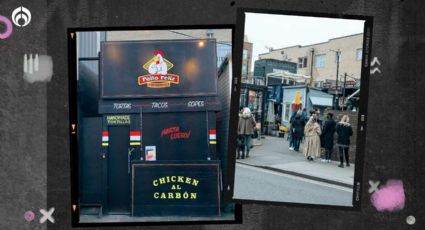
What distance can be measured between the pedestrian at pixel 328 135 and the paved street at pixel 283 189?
0.31m

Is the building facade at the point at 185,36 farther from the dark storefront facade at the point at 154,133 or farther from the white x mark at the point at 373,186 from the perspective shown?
the white x mark at the point at 373,186

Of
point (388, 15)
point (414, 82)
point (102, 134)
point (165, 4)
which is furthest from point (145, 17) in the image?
point (414, 82)

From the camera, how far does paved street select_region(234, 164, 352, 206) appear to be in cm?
353

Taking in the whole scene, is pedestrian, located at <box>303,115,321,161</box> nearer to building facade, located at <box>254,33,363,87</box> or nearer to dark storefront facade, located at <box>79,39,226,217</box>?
building facade, located at <box>254,33,363,87</box>

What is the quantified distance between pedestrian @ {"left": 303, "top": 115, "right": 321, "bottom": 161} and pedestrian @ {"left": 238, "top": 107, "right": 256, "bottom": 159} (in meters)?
0.52

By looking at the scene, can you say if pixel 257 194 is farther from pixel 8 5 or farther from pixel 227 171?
pixel 8 5

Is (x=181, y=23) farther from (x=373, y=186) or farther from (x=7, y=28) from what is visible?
(x=373, y=186)

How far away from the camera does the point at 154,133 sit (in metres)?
3.67

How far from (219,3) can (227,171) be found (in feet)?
5.49

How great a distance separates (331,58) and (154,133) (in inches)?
73.5

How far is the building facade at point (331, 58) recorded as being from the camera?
336 centimetres

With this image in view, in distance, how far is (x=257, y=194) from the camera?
11.7 ft

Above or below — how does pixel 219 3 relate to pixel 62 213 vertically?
above

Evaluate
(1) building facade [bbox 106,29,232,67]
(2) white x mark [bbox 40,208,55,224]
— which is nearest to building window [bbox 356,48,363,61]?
(1) building facade [bbox 106,29,232,67]
